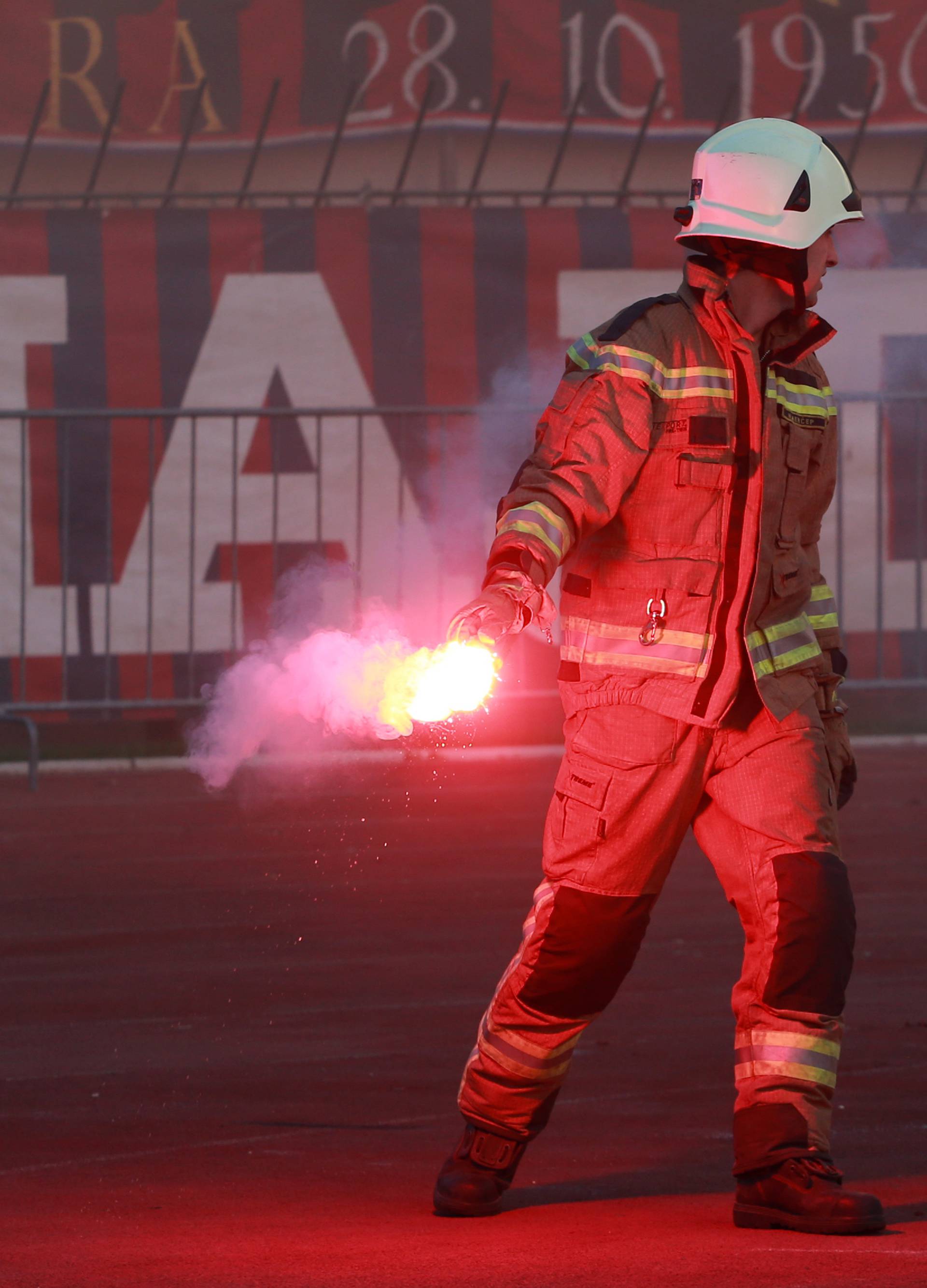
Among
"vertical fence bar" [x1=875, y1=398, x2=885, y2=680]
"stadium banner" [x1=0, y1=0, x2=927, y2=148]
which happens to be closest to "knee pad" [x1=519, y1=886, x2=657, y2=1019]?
"vertical fence bar" [x1=875, y1=398, x2=885, y2=680]

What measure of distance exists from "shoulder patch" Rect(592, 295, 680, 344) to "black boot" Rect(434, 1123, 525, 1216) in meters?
1.39

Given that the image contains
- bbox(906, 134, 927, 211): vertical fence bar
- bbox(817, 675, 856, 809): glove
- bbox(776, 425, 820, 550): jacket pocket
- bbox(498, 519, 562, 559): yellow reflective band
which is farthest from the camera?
bbox(906, 134, 927, 211): vertical fence bar

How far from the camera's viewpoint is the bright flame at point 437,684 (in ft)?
9.77

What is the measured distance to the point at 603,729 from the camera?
3.27m

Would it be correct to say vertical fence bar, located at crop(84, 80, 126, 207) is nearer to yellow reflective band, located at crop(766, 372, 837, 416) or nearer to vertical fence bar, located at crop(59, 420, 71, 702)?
vertical fence bar, located at crop(59, 420, 71, 702)

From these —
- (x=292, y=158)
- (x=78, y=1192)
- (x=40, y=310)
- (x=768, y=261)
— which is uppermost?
(x=292, y=158)

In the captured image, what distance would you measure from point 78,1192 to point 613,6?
8887mm

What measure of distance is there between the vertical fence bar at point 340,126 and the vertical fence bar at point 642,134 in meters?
1.53

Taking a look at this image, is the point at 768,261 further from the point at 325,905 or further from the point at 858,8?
the point at 858,8

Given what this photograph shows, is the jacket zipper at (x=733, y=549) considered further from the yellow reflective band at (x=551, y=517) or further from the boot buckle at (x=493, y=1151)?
the boot buckle at (x=493, y=1151)

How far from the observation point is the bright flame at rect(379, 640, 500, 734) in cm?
298

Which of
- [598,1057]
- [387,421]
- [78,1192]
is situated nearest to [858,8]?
[387,421]

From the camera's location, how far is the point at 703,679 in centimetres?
323

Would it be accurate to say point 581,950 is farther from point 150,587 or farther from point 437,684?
point 150,587
